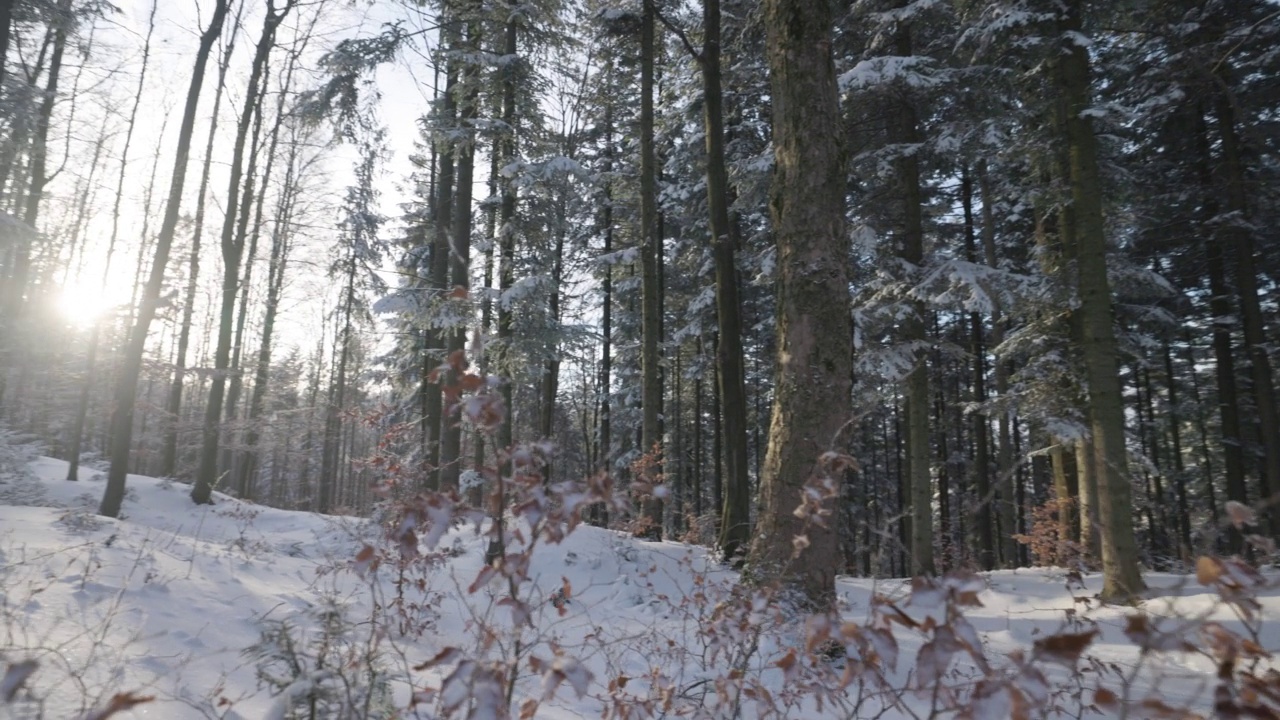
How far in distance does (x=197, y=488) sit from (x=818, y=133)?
51.2 ft

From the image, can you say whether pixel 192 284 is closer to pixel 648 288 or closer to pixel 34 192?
pixel 34 192

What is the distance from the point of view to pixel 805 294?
4.68 m

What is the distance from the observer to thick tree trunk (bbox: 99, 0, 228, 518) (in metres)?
10.4

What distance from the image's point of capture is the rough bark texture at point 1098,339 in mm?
6648

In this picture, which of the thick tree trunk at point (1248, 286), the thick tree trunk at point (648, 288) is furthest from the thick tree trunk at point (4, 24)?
the thick tree trunk at point (1248, 286)

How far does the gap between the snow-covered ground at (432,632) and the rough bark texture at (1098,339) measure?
48cm

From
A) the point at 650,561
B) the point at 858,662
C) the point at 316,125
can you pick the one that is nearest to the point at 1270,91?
the point at 650,561

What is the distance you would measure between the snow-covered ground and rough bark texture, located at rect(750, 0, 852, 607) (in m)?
0.65

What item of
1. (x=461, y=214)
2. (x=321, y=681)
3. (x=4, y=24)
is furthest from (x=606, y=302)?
(x=321, y=681)

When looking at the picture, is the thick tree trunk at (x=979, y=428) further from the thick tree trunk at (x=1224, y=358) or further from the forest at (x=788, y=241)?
the thick tree trunk at (x=1224, y=358)

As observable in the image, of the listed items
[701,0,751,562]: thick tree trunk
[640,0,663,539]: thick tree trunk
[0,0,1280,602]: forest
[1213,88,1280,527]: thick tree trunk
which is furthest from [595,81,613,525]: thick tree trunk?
[1213,88,1280,527]: thick tree trunk

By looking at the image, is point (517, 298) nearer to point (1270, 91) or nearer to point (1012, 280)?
point (1012, 280)

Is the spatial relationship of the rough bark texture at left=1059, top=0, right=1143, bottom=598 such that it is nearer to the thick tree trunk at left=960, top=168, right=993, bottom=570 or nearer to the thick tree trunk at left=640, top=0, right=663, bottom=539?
the thick tree trunk at left=640, top=0, right=663, bottom=539

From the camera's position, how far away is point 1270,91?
12180 millimetres
